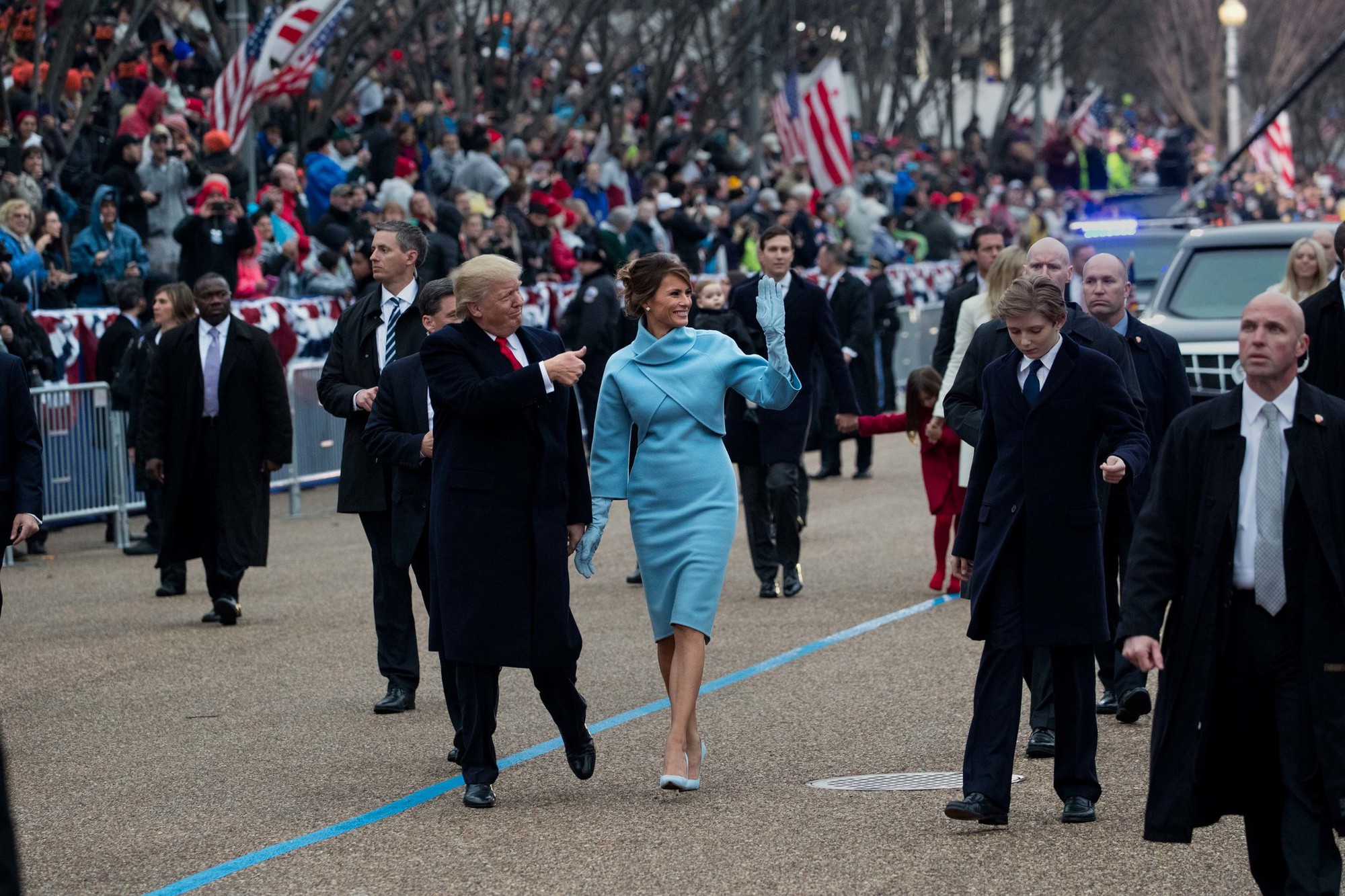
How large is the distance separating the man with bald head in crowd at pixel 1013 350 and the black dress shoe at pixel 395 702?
2625 mm

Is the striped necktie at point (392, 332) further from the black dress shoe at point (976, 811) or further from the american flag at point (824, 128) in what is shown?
the american flag at point (824, 128)

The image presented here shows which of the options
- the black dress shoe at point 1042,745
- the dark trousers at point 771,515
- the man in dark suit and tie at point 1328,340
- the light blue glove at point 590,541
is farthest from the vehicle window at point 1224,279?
the light blue glove at point 590,541

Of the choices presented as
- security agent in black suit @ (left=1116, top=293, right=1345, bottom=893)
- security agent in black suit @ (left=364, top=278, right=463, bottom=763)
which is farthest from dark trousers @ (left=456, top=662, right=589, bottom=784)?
security agent in black suit @ (left=1116, top=293, right=1345, bottom=893)

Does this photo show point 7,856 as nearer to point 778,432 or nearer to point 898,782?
point 898,782

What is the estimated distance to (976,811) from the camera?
21.1 ft

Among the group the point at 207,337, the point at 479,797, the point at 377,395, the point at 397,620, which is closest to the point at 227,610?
the point at 207,337

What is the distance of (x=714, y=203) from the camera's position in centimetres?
2720

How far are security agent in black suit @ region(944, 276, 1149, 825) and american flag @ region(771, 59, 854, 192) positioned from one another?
20.9 m

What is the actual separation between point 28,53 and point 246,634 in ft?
43.7

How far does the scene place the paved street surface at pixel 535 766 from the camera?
6191mm

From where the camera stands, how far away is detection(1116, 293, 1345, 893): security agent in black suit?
529 centimetres

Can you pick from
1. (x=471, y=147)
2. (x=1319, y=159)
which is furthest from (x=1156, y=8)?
(x=471, y=147)

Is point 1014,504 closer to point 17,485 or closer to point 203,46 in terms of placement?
point 17,485

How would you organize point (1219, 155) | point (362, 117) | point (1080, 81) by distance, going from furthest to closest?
point (1080, 81) < point (1219, 155) < point (362, 117)
